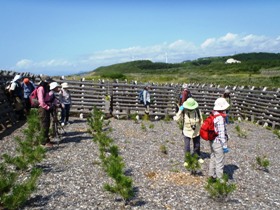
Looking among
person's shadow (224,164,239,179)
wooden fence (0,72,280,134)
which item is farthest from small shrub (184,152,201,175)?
wooden fence (0,72,280,134)

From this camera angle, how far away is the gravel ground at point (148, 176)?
8008 mm

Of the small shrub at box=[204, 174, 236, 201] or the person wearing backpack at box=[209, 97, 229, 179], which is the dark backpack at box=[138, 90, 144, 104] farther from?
the small shrub at box=[204, 174, 236, 201]

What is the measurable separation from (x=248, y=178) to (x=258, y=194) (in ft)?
4.85

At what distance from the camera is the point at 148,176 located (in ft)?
32.9

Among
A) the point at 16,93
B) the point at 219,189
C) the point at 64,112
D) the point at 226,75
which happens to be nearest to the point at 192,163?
the point at 219,189

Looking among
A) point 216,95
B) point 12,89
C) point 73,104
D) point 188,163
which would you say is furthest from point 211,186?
point 216,95

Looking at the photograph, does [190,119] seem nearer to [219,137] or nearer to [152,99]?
[219,137]

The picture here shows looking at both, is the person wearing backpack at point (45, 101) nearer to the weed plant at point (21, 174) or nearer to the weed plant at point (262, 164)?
the weed plant at point (21, 174)

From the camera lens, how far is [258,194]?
29.9ft

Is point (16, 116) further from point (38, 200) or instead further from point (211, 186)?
point (211, 186)

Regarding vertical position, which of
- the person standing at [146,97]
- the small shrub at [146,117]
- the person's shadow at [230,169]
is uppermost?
the person standing at [146,97]

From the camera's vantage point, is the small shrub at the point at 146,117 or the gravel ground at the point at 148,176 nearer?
the gravel ground at the point at 148,176

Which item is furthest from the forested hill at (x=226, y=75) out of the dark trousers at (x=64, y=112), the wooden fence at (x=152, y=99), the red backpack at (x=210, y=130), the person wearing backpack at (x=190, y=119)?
the red backpack at (x=210, y=130)

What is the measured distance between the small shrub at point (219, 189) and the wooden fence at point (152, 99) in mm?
13557
